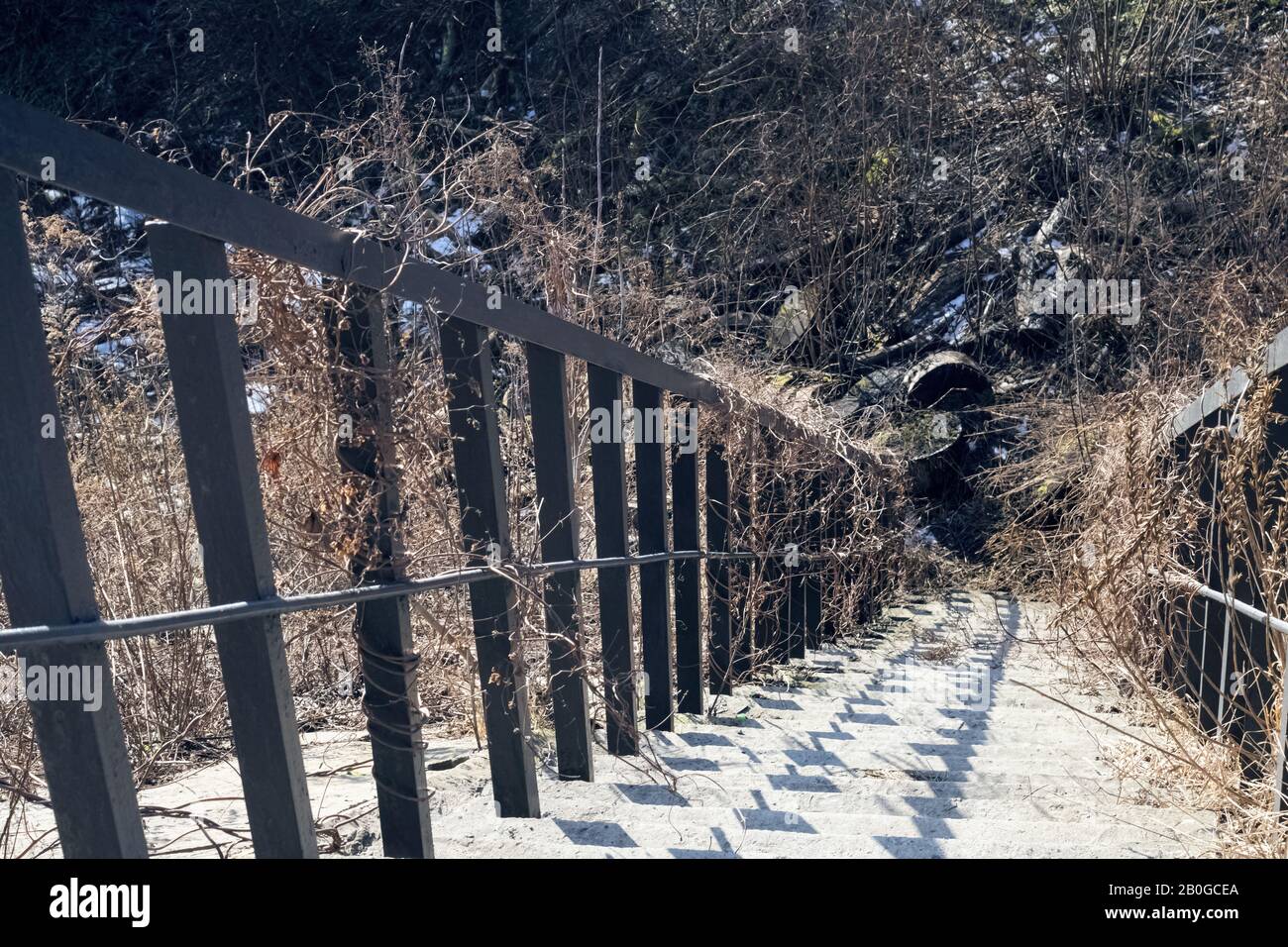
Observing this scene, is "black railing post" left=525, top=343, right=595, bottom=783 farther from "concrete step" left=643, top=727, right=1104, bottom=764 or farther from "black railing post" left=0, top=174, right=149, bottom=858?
"black railing post" left=0, top=174, right=149, bottom=858

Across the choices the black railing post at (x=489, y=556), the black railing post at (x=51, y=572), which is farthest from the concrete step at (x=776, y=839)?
the black railing post at (x=51, y=572)

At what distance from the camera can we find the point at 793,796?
371 cm

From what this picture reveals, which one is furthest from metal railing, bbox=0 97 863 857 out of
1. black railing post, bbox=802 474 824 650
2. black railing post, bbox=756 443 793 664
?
black railing post, bbox=802 474 824 650

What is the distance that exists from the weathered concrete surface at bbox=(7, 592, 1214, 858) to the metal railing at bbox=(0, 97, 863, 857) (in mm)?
258

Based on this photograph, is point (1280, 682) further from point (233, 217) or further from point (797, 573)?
point (797, 573)

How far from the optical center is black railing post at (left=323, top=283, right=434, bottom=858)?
2492 millimetres

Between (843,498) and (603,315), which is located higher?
(603,315)

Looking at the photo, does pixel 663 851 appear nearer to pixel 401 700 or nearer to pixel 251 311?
pixel 401 700

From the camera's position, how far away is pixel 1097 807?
329cm

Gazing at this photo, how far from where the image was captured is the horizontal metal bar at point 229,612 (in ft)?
5.42

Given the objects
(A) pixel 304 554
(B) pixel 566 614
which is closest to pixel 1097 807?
(B) pixel 566 614

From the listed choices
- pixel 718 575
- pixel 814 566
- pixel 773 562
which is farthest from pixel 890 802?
pixel 814 566

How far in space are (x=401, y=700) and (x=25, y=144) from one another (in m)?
1.35

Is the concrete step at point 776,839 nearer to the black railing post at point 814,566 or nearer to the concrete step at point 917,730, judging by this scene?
the concrete step at point 917,730
